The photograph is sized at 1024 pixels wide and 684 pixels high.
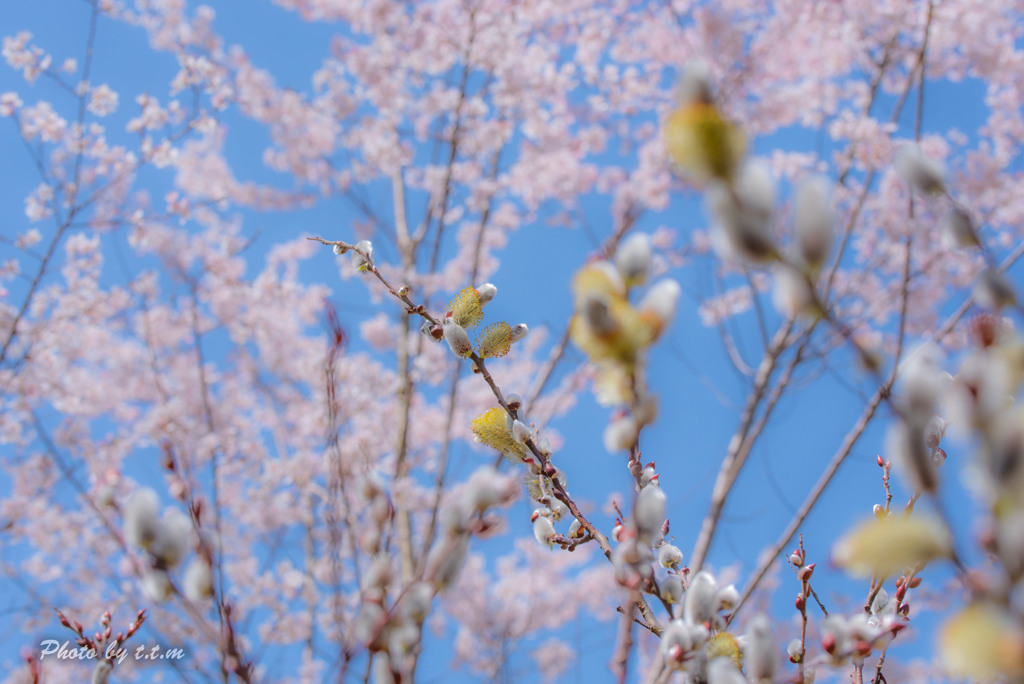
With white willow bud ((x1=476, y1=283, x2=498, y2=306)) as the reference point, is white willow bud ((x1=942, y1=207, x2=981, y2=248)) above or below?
Answer: below

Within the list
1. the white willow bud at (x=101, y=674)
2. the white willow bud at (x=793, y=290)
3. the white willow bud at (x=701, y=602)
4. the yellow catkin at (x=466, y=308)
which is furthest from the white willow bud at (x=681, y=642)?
the white willow bud at (x=101, y=674)

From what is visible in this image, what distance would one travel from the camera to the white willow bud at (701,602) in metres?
0.61

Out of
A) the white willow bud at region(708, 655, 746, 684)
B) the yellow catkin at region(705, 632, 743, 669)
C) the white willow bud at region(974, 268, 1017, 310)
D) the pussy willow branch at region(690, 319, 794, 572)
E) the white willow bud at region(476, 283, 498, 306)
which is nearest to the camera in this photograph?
the white willow bud at region(974, 268, 1017, 310)

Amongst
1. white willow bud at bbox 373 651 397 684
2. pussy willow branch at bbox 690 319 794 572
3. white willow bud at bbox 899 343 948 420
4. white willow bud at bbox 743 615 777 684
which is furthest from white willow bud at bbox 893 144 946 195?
pussy willow branch at bbox 690 319 794 572

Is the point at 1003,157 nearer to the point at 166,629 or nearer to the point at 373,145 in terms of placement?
A: the point at 373,145

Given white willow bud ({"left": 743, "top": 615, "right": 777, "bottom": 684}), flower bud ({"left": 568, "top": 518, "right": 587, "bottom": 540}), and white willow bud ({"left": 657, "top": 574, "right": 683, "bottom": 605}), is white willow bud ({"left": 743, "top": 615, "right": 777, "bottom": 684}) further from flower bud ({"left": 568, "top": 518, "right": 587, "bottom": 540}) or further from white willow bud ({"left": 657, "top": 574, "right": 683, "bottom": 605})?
flower bud ({"left": 568, "top": 518, "right": 587, "bottom": 540})

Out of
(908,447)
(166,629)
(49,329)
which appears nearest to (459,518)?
(908,447)

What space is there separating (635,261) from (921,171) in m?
0.25

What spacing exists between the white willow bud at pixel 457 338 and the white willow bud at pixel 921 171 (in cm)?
55

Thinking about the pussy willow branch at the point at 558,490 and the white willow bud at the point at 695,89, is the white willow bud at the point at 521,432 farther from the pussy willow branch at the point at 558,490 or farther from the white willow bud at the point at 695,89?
the white willow bud at the point at 695,89

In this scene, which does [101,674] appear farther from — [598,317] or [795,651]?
[795,651]

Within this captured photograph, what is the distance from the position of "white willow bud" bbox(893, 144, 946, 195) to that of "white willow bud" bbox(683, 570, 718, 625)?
453 millimetres

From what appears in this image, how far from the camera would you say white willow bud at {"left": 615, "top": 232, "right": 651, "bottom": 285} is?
48 centimetres

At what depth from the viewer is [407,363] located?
399 centimetres
